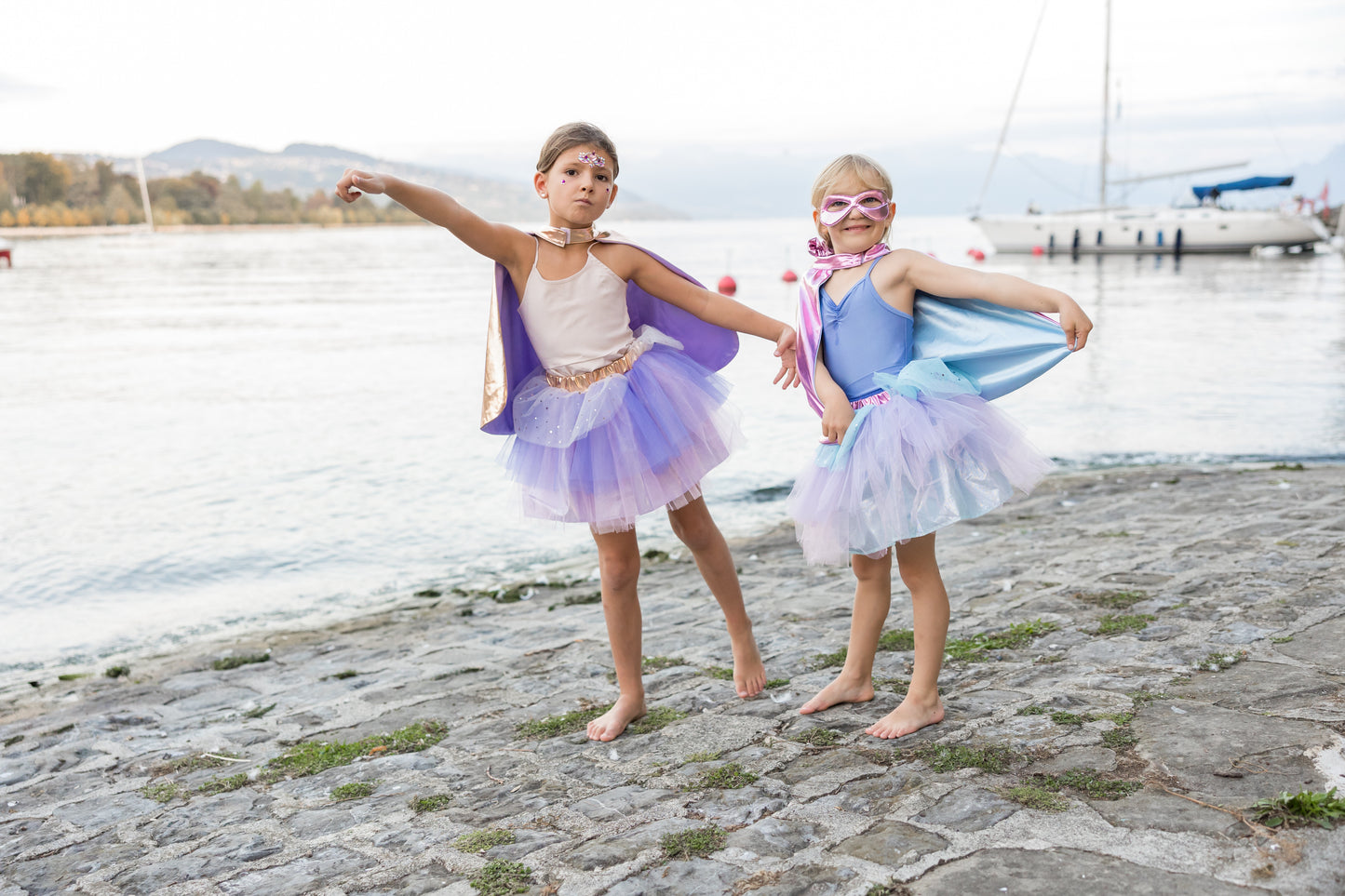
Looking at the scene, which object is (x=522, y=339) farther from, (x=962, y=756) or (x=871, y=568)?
(x=962, y=756)

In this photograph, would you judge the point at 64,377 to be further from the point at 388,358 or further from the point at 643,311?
the point at 643,311

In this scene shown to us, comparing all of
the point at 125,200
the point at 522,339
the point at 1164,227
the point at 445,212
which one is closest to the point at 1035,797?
the point at 522,339

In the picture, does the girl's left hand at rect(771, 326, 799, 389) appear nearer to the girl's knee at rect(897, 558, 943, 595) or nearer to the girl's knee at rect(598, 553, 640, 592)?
the girl's knee at rect(897, 558, 943, 595)

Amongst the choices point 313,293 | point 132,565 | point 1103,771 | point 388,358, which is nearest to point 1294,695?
point 1103,771

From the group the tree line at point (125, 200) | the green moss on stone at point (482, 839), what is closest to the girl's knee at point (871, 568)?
the green moss on stone at point (482, 839)

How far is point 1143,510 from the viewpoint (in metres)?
7.13

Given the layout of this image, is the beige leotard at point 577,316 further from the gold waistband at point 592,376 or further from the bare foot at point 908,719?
the bare foot at point 908,719

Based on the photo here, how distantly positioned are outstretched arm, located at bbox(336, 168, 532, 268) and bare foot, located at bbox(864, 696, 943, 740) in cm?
222

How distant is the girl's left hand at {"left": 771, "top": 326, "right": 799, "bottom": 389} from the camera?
13.0 feet

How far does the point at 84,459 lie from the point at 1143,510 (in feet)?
37.2

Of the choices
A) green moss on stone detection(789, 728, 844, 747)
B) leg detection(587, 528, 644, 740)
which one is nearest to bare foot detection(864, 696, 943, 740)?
green moss on stone detection(789, 728, 844, 747)

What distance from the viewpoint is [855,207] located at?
3.68 m

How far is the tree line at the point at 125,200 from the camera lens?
130250mm

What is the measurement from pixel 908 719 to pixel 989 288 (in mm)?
1549
